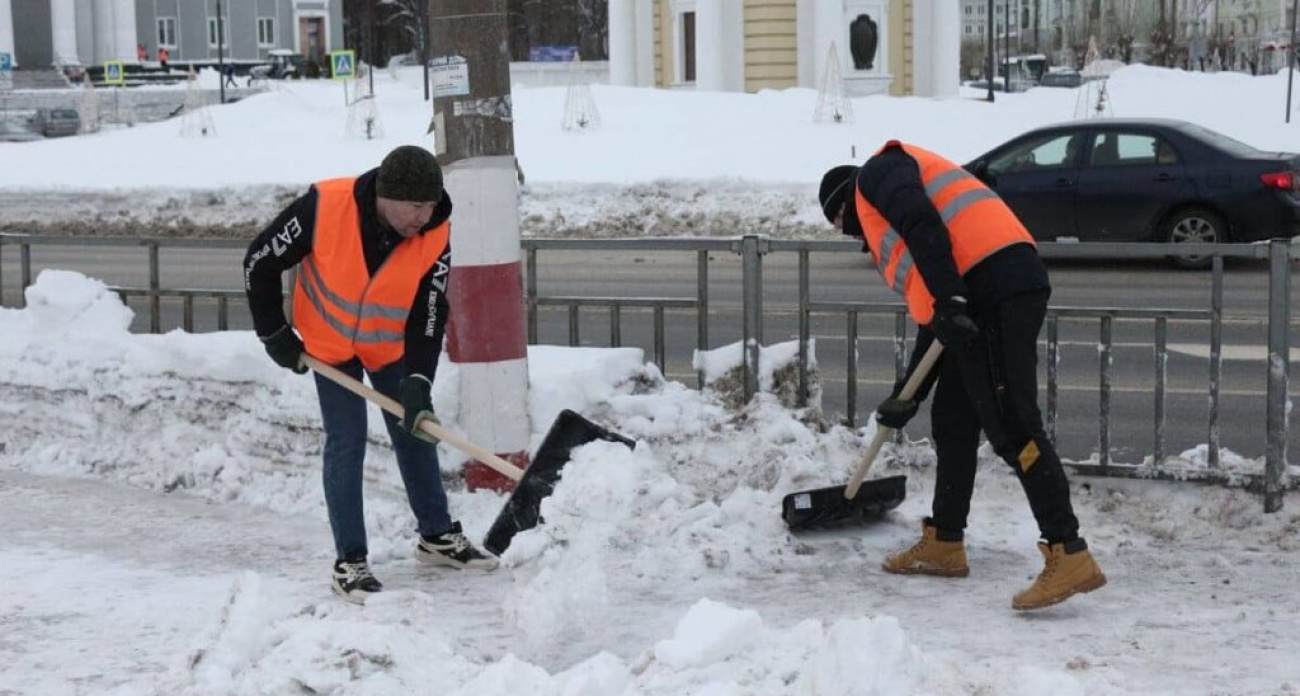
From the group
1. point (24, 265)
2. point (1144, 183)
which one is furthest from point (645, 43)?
point (24, 265)

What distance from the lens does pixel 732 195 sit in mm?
22031

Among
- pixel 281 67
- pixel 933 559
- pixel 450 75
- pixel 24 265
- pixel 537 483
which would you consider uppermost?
pixel 281 67

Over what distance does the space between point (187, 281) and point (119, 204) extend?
43.3ft

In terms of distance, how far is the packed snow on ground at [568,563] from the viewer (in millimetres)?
4527

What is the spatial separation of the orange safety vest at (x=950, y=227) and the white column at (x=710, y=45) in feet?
94.8

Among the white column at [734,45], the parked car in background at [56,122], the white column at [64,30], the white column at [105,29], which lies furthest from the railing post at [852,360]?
the white column at [105,29]

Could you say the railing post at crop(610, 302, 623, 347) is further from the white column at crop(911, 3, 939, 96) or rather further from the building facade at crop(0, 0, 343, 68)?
the building facade at crop(0, 0, 343, 68)

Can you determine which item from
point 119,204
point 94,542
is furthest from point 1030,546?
point 119,204

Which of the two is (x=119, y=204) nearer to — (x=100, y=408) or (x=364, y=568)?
(x=100, y=408)

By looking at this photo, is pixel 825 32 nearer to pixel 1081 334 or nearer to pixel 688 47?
pixel 688 47

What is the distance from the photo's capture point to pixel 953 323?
17.4 ft

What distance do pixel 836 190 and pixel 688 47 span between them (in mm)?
30993

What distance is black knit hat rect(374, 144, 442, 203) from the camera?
537 centimetres

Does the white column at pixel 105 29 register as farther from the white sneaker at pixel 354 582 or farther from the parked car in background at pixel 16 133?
the white sneaker at pixel 354 582
